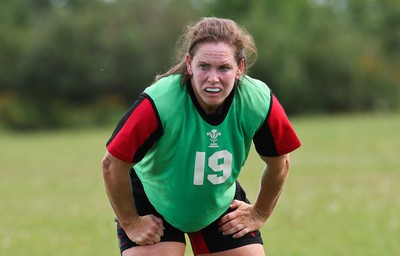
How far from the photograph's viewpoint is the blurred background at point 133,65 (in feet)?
187

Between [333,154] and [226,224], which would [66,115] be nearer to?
[333,154]

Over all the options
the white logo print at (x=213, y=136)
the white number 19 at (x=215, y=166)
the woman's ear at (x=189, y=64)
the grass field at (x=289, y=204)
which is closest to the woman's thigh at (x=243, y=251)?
the white number 19 at (x=215, y=166)

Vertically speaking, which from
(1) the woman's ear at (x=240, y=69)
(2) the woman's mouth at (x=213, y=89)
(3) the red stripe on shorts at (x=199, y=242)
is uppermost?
(1) the woman's ear at (x=240, y=69)

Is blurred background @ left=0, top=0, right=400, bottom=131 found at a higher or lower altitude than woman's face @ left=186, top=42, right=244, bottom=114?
higher

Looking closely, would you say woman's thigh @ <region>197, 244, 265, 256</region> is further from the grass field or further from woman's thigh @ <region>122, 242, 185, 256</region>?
the grass field

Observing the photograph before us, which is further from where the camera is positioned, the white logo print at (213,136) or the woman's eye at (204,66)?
the white logo print at (213,136)

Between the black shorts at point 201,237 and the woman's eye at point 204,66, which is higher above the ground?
the woman's eye at point 204,66

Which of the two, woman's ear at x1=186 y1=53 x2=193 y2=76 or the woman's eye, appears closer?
the woman's eye

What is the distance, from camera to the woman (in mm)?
4637

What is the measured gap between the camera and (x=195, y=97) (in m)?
4.79

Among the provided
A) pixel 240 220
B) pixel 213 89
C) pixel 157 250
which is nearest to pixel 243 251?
pixel 240 220

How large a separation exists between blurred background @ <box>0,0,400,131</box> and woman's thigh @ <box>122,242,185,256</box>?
50.4 m

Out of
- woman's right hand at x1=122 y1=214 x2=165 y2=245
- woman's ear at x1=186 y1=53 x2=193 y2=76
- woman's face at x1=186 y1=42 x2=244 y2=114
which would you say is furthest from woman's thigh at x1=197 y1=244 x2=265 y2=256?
woman's ear at x1=186 y1=53 x2=193 y2=76

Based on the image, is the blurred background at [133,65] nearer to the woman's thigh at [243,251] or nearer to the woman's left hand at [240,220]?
the woman's left hand at [240,220]
